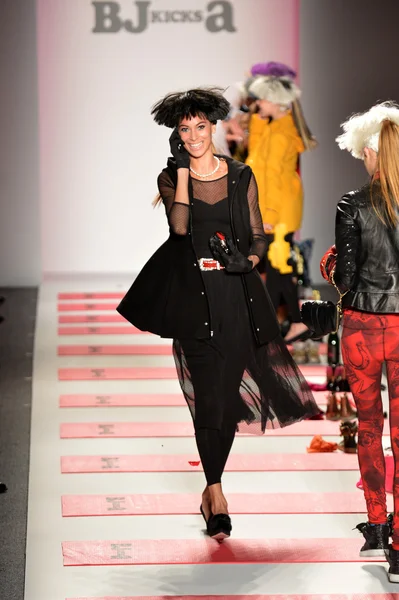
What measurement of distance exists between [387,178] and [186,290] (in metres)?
0.89

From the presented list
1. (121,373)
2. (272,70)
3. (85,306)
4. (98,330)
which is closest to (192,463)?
(121,373)

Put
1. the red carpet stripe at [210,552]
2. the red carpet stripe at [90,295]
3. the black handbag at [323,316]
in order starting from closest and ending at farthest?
the black handbag at [323,316] < the red carpet stripe at [210,552] < the red carpet stripe at [90,295]

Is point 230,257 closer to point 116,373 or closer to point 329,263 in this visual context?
point 329,263

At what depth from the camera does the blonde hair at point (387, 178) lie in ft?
12.9

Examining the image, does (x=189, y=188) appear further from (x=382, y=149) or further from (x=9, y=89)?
(x=9, y=89)

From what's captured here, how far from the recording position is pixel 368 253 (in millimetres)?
3975

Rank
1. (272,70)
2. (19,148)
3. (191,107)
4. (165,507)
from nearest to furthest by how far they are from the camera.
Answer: (191,107), (165,507), (272,70), (19,148)

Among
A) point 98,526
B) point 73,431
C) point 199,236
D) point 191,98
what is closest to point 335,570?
point 98,526

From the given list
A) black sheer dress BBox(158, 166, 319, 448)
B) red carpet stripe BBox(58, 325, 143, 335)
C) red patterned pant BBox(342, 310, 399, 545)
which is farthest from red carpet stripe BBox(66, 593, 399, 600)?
red carpet stripe BBox(58, 325, 143, 335)

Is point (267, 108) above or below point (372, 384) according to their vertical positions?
above

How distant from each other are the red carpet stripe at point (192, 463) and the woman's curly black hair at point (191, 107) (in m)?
1.65

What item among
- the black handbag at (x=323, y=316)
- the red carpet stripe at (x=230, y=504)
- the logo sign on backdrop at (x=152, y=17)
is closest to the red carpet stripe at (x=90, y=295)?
the logo sign on backdrop at (x=152, y=17)

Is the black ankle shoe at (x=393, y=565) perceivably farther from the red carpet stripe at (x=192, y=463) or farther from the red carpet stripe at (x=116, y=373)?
the red carpet stripe at (x=116, y=373)

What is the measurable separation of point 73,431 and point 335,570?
2.23 metres
